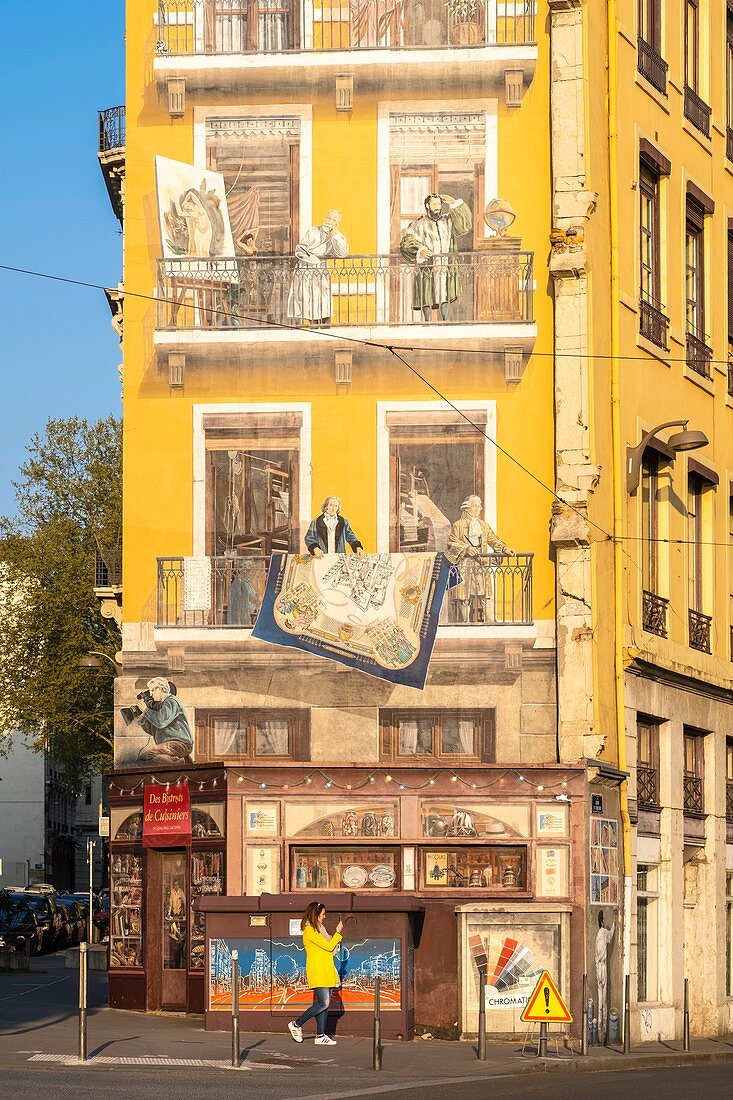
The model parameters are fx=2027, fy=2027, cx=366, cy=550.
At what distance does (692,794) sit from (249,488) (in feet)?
31.0

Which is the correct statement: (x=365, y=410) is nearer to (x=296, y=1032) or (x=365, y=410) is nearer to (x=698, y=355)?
(x=698, y=355)

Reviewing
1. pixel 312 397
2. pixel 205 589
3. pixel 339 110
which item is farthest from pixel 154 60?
pixel 205 589

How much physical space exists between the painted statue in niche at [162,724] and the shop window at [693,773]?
8720 millimetres

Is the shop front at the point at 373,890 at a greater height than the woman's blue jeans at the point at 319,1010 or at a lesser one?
greater

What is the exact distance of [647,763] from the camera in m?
31.8

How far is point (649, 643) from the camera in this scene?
31.7 m

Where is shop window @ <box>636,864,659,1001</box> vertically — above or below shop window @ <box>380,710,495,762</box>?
below

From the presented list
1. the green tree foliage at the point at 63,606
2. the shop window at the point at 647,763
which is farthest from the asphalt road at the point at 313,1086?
the green tree foliage at the point at 63,606

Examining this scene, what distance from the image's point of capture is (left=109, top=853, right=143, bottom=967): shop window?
29.5 metres

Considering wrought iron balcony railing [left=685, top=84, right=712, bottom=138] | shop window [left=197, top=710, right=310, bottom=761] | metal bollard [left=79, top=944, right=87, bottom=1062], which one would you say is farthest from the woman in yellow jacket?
wrought iron balcony railing [left=685, top=84, right=712, bottom=138]

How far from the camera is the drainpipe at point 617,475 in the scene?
97.2 feet

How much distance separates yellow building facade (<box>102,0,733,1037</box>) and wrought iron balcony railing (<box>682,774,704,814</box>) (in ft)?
7.23

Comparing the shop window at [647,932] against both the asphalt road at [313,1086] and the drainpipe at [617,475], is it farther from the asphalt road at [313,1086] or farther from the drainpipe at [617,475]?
the asphalt road at [313,1086]

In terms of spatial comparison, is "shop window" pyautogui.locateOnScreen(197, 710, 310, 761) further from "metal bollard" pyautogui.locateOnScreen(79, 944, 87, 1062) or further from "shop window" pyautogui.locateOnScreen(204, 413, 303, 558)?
"metal bollard" pyautogui.locateOnScreen(79, 944, 87, 1062)
